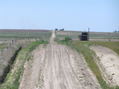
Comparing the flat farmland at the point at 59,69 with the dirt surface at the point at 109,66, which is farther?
the dirt surface at the point at 109,66

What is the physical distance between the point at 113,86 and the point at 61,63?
37.9 ft

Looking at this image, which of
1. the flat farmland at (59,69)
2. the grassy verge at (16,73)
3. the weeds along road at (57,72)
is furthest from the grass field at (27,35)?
the weeds along road at (57,72)

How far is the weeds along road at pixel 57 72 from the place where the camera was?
36500 mm

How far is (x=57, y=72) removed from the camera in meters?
42.3

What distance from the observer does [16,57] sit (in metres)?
55.5

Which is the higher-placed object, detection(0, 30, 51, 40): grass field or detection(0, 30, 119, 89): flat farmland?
detection(0, 30, 119, 89): flat farmland

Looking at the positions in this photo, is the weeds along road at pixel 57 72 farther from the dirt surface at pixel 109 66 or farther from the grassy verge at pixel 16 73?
the dirt surface at pixel 109 66

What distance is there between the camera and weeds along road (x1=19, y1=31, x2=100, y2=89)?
120 ft

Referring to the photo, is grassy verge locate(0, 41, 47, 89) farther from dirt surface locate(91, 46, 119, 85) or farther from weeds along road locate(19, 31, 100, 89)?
dirt surface locate(91, 46, 119, 85)

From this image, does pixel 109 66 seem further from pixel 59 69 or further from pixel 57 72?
pixel 57 72

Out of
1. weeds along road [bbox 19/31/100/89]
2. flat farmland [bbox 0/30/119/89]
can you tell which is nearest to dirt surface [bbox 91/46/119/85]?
flat farmland [bbox 0/30/119/89]

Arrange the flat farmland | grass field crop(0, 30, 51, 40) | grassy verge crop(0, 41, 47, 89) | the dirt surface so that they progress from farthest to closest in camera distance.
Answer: grass field crop(0, 30, 51, 40)
the dirt surface
the flat farmland
grassy verge crop(0, 41, 47, 89)

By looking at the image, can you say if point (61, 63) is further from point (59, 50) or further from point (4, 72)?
point (59, 50)

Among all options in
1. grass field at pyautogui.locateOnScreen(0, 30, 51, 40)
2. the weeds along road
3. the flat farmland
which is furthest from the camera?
grass field at pyautogui.locateOnScreen(0, 30, 51, 40)
